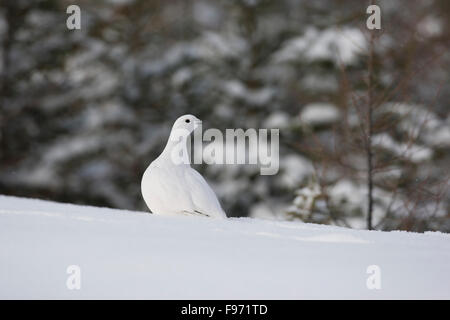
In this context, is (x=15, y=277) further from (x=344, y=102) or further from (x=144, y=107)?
(x=144, y=107)

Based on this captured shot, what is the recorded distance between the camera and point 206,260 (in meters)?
2.73

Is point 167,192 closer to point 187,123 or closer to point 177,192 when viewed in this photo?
point 177,192

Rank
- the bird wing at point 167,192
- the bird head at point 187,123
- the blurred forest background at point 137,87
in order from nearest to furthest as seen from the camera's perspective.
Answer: the bird wing at point 167,192 → the bird head at point 187,123 → the blurred forest background at point 137,87

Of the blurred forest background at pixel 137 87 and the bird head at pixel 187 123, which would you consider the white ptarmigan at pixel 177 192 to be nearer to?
the bird head at pixel 187 123

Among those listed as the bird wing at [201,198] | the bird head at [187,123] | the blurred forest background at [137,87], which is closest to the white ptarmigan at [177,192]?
the bird wing at [201,198]

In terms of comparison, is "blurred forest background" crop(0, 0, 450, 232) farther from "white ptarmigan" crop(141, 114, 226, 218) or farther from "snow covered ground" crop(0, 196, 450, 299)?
"snow covered ground" crop(0, 196, 450, 299)

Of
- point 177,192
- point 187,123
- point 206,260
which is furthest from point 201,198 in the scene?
point 206,260

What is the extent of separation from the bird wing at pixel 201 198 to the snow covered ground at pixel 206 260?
15.8 inches

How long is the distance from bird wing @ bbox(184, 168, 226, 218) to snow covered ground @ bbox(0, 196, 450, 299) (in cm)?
40

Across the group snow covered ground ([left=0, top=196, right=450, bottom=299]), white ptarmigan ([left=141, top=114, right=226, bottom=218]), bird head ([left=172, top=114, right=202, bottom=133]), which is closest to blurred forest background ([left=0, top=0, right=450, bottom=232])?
bird head ([left=172, top=114, right=202, bottom=133])

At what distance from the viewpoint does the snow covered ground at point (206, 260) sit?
2.41 m

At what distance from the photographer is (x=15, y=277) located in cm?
244

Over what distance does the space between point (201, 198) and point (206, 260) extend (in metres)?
1.25

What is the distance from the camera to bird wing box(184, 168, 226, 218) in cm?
397
